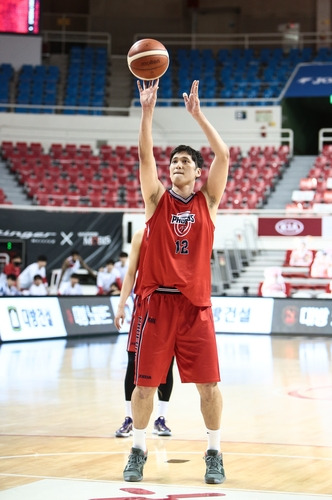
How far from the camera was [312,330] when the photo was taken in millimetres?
19047

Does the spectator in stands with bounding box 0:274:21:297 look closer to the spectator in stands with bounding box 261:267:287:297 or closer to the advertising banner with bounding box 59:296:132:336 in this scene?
the advertising banner with bounding box 59:296:132:336

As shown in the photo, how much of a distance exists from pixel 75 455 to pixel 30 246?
16795mm

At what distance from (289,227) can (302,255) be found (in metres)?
0.79

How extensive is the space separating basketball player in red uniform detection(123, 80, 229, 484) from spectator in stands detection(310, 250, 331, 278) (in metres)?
16.4

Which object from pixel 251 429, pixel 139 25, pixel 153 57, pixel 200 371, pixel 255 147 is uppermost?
pixel 139 25

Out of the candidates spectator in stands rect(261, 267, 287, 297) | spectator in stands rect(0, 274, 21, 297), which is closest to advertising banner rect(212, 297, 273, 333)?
spectator in stands rect(261, 267, 287, 297)

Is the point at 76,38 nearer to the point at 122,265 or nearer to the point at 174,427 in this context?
the point at 122,265

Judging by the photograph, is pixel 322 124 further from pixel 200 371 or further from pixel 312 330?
pixel 200 371

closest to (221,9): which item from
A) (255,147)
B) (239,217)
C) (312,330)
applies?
(255,147)

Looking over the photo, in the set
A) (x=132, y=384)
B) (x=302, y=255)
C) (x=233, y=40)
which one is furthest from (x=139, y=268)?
(x=233, y=40)

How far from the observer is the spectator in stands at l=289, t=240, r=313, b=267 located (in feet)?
73.6

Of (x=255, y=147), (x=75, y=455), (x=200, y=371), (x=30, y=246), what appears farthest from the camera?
(x=255, y=147)

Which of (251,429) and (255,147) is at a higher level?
(255,147)

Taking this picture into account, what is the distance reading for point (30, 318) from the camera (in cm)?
1712
